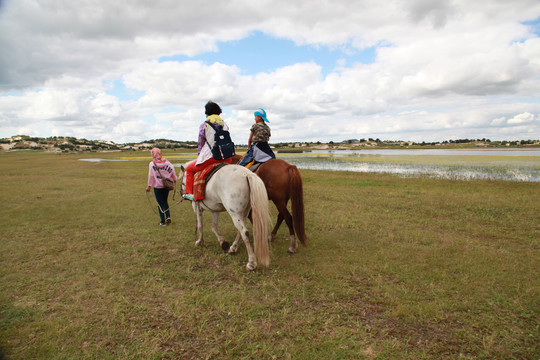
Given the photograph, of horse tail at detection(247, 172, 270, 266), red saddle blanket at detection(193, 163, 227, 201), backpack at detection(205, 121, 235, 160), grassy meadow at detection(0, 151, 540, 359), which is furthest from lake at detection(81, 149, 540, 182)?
red saddle blanket at detection(193, 163, 227, 201)

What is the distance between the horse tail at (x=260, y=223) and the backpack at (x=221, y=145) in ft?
4.39

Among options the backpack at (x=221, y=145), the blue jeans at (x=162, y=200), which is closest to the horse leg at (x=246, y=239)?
the backpack at (x=221, y=145)

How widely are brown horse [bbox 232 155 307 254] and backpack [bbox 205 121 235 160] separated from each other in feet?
2.95

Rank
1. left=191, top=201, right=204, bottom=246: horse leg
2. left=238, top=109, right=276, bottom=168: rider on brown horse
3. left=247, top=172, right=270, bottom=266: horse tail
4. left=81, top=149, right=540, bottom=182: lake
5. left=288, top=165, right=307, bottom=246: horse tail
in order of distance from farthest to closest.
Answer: left=81, top=149, right=540, bottom=182: lake < left=238, top=109, right=276, bottom=168: rider on brown horse < left=191, top=201, right=204, bottom=246: horse leg < left=288, top=165, right=307, bottom=246: horse tail < left=247, top=172, right=270, bottom=266: horse tail

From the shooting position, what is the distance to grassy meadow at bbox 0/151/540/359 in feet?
10.7

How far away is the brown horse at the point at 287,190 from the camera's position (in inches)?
230

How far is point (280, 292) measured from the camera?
4449 millimetres

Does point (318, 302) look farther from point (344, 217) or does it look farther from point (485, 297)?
point (344, 217)

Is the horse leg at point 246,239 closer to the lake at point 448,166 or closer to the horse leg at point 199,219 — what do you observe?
the horse leg at point 199,219

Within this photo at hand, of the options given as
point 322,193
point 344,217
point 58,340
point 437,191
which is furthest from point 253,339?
point 437,191

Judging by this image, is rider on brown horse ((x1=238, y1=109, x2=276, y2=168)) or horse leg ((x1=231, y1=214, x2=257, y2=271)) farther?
rider on brown horse ((x1=238, y1=109, x2=276, y2=168))

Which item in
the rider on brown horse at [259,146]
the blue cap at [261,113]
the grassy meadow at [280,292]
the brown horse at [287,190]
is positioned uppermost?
the blue cap at [261,113]

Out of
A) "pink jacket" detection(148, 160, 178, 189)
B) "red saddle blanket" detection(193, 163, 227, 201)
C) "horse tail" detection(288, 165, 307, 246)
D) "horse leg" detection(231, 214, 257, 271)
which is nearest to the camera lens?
"horse leg" detection(231, 214, 257, 271)

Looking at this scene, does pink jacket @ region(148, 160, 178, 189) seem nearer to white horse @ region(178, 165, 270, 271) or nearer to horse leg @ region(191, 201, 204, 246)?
horse leg @ region(191, 201, 204, 246)
